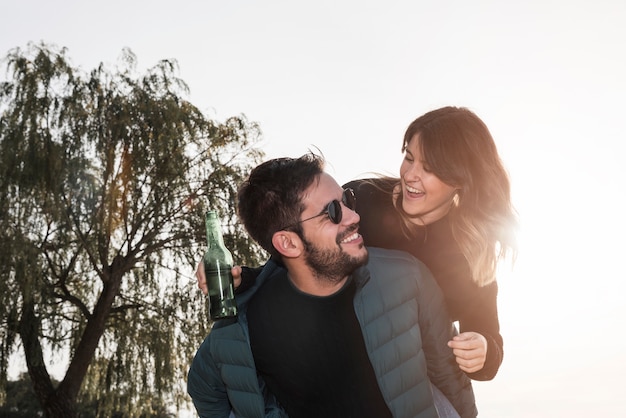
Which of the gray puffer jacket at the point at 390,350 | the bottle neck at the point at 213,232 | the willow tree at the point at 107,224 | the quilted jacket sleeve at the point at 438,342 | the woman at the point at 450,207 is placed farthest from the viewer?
the willow tree at the point at 107,224

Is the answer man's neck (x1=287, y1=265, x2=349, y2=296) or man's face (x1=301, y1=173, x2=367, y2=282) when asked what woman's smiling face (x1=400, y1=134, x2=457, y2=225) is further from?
man's neck (x1=287, y1=265, x2=349, y2=296)

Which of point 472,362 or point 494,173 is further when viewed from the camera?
point 494,173

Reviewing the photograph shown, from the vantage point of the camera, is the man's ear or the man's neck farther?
the man's ear

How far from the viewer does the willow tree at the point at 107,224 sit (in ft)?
36.7

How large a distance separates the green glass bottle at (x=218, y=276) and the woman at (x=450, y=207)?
96 centimetres

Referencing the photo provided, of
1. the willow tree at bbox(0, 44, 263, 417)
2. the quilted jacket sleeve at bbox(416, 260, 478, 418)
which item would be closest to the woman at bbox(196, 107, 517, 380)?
the quilted jacket sleeve at bbox(416, 260, 478, 418)

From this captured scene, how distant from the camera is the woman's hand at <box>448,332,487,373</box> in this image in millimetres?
2736

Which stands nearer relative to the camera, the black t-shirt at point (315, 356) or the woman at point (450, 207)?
the black t-shirt at point (315, 356)

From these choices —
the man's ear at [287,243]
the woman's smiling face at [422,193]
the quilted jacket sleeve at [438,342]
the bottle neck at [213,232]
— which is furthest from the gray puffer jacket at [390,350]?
the woman's smiling face at [422,193]

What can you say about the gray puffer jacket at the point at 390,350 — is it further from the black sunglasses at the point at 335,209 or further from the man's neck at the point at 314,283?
the black sunglasses at the point at 335,209

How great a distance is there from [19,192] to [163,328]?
330cm

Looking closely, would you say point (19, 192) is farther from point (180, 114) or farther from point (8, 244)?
point (180, 114)

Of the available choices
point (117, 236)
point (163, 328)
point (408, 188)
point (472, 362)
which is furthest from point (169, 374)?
point (472, 362)

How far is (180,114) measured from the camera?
1249 centimetres
